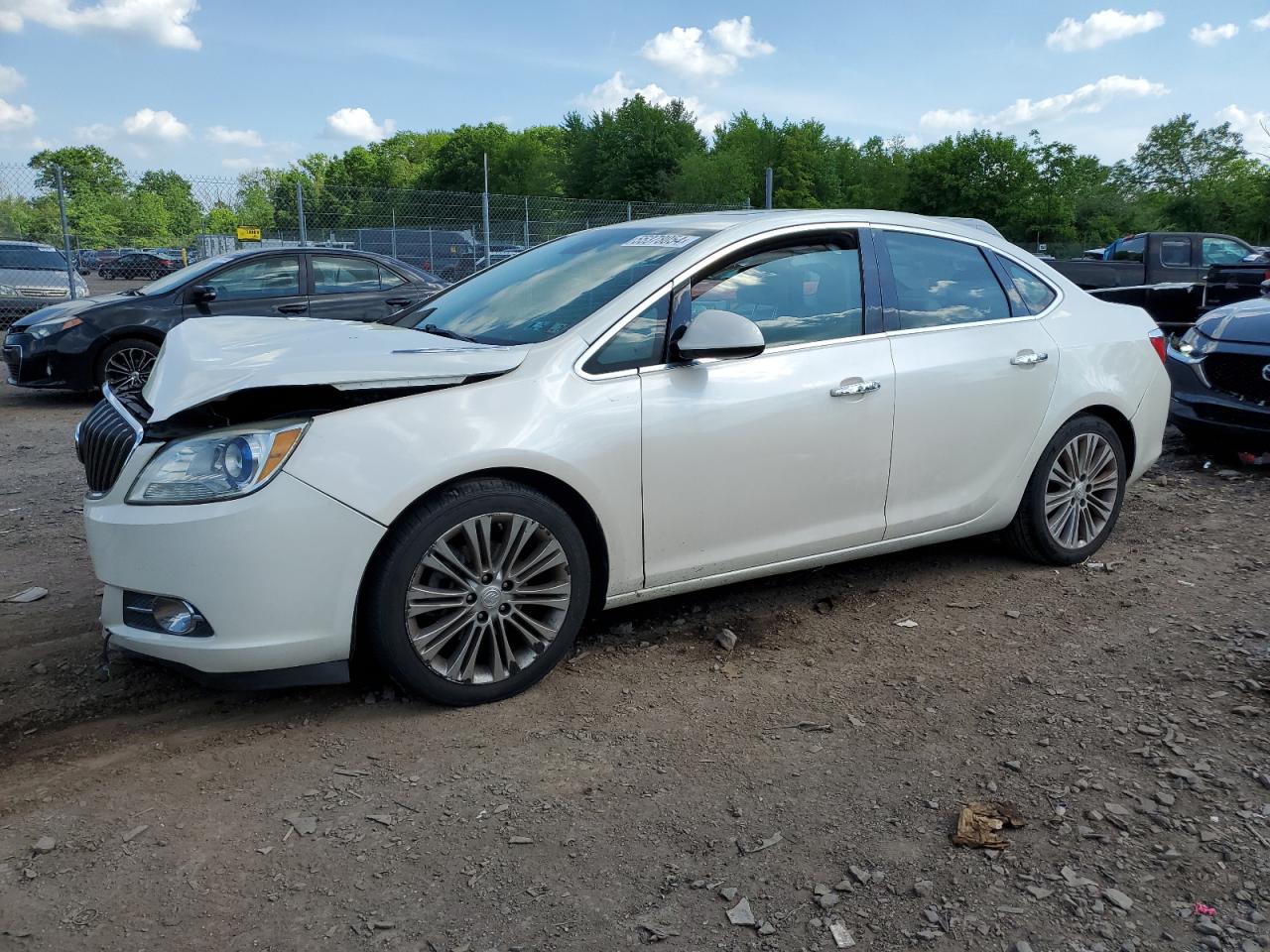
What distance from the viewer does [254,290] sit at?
31.7 feet

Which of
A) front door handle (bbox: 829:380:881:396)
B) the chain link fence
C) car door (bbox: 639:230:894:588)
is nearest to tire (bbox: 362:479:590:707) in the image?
car door (bbox: 639:230:894:588)

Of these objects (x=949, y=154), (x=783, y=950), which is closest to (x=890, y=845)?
(x=783, y=950)

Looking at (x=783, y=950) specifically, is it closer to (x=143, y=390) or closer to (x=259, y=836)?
(x=259, y=836)

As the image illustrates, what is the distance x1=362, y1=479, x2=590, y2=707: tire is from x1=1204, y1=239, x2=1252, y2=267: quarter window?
18902 millimetres

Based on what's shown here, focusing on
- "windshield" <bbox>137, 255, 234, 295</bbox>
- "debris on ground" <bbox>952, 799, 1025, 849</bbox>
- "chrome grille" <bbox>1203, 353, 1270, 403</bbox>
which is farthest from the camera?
"windshield" <bbox>137, 255, 234, 295</bbox>

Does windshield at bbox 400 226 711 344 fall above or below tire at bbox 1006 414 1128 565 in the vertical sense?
above

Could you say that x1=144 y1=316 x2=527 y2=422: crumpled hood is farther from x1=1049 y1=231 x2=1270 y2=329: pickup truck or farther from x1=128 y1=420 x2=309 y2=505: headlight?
x1=1049 y1=231 x2=1270 y2=329: pickup truck

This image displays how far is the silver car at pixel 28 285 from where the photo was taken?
13.7 meters

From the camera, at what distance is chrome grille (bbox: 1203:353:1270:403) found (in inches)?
268

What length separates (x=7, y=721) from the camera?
11.0ft

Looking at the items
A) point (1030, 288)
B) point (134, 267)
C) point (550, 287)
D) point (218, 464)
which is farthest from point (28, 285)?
point (1030, 288)

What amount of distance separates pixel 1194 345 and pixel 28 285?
1396 cm

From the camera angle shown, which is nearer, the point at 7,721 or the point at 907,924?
the point at 907,924

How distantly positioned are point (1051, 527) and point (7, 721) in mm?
4251
